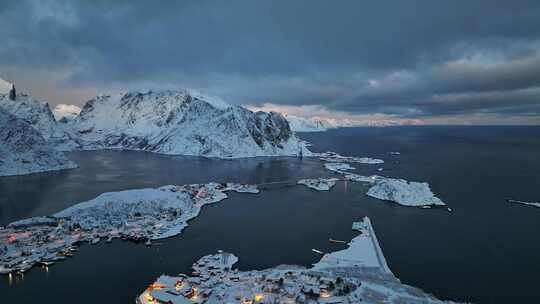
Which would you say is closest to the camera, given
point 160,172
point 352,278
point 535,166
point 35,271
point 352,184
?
point 352,278

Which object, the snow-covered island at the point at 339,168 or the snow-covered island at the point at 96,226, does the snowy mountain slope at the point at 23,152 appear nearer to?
the snow-covered island at the point at 96,226

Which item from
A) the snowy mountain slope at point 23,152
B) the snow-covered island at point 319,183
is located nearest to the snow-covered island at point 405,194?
the snow-covered island at point 319,183

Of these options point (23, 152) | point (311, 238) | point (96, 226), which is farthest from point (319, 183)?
point (23, 152)

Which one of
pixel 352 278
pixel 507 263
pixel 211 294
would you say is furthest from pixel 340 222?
pixel 211 294

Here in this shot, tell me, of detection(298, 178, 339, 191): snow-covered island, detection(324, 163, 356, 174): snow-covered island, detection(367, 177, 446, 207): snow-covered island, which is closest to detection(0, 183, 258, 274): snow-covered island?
detection(298, 178, 339, 191): snow-covered island

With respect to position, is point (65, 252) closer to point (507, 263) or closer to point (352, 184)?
point (507, 263)

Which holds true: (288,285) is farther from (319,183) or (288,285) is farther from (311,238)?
(319,183)
